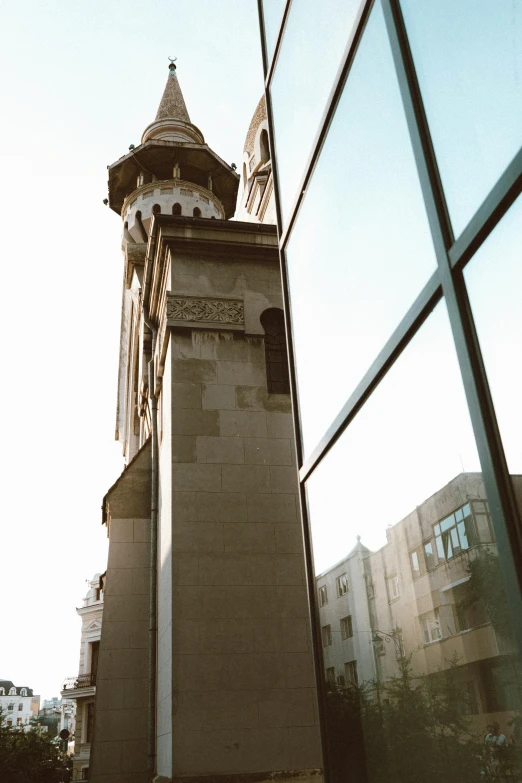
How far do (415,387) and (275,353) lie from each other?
416 inches

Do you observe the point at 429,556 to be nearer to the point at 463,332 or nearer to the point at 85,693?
the point at 463,332

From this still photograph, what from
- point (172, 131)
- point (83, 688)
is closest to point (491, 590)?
point (172, 131)

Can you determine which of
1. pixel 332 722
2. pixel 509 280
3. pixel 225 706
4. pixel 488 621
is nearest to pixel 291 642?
pixel 225 706

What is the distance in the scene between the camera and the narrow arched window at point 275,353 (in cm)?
1466

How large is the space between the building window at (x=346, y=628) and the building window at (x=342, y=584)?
0.64 ft

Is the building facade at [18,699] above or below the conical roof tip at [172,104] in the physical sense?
below

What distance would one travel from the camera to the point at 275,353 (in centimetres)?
1503

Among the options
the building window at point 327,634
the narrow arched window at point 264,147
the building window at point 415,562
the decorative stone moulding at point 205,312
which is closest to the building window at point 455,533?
the building window at point 415,562

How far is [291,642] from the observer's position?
1222 centimetres

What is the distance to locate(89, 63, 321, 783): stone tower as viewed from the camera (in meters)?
11.5

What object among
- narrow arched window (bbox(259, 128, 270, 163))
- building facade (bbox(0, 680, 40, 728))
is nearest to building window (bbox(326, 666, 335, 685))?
narrow arched window (bbox(259, 128, 270, 163))

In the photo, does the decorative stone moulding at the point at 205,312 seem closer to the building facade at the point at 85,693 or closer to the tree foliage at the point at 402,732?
the tree foliage at the point at 402,732

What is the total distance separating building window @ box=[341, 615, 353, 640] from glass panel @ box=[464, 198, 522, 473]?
8.54 ft

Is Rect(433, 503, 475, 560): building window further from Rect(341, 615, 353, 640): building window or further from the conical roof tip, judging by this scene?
the conical roof tip
